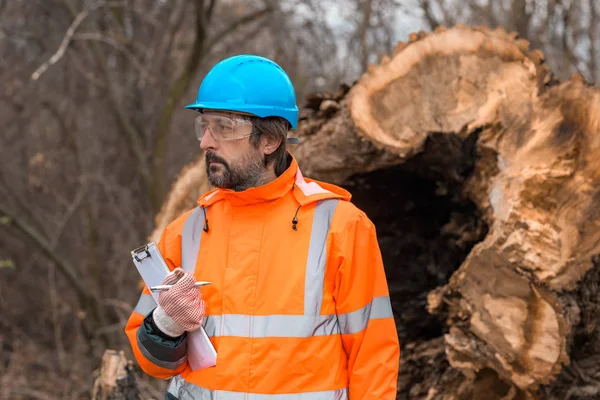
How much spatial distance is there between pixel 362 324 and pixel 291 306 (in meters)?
0.22

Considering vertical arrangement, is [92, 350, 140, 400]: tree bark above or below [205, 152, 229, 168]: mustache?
below

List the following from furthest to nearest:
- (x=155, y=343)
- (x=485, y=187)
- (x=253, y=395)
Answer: (x=485, y=187), (x=155, y=343), (x=253, y=395)

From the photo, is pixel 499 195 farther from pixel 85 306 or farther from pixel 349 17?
pixel 85 306

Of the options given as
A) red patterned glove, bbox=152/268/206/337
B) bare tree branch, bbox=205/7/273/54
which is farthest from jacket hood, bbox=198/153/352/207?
bare tree branch, bbox=205/7/273/54

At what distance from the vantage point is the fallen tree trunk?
254 cm

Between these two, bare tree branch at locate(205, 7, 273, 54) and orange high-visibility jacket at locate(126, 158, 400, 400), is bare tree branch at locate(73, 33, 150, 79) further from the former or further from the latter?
orange high-visibility jacket at locate(126, 158, 400, 400)

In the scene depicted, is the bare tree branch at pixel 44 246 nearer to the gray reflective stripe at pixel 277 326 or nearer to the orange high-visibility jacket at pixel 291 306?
the orange high-visibility jacket at pixel 291 306

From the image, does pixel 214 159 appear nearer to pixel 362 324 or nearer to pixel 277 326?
pixel 277 326

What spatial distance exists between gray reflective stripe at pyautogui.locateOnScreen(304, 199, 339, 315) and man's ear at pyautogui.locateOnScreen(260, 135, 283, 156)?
0.30 m

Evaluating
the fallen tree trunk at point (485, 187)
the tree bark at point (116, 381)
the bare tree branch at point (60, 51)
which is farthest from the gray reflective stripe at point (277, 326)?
the bare tree branch at point (60, 51)

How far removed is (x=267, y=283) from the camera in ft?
6.44

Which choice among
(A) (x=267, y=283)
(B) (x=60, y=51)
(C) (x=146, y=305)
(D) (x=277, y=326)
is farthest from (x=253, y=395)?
(B) (x=60, y=51)

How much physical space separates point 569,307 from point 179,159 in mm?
5323

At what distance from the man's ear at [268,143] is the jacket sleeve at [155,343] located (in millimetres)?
434
